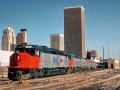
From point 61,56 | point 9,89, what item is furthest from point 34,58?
point 61,56

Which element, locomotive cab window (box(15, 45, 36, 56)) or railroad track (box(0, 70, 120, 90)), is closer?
railroad track (box(0, 70, 120, 90))

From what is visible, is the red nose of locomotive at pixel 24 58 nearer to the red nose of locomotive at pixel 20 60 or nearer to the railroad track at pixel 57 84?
the red nose of locomotive at pixel 20 60

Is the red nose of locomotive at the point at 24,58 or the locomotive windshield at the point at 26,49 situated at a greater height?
the locomotive windshield at the point at 26,49

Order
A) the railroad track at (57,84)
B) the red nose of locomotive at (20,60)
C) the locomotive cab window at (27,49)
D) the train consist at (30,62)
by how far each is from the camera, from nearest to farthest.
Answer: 1. the railroad track at (57,84)
2. the train consist at (30,62)
3. the red nose of locomotive at (20,60)
4. the locomotive cab window at (27,49)

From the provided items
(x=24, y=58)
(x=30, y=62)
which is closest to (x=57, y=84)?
(x=30, y=62)

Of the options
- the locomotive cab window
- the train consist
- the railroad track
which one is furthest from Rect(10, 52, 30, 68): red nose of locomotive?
the railroad track

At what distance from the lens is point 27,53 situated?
85.9 feet

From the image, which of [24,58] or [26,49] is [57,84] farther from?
[26,49]

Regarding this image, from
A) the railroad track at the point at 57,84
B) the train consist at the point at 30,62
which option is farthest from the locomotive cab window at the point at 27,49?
the railroad track at the point at 57,84

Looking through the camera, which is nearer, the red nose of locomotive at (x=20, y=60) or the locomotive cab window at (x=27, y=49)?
the red nose of locomotive at (x=20, y=60)

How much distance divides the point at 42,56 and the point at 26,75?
5722mm

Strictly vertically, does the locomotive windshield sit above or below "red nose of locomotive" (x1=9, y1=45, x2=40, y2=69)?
above

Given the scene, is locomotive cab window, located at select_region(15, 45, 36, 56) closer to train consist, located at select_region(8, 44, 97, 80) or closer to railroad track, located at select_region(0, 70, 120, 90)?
train consist, located at select_region(8, 44, 97, 80)

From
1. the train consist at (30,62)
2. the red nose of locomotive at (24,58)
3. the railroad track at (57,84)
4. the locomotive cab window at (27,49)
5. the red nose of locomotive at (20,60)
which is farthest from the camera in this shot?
the locomotive cab window at (27,49)
